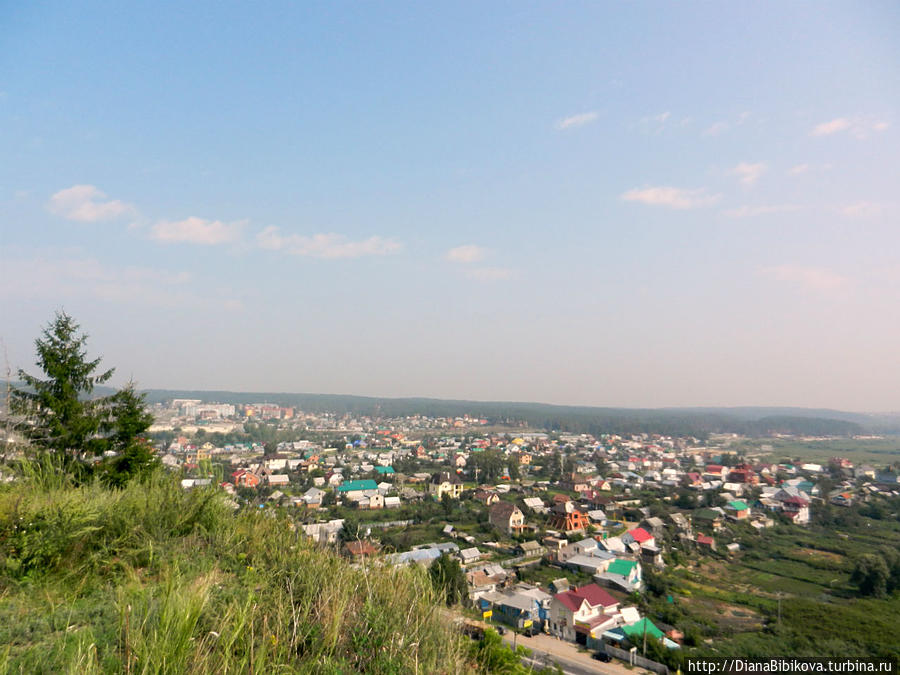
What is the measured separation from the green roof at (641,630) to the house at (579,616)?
1.64 ft

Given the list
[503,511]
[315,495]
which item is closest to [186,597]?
[503,511]

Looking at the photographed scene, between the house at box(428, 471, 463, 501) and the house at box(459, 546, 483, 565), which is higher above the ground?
the house at box(459, 546, 483, 565)

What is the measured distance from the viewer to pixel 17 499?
8.83 ft

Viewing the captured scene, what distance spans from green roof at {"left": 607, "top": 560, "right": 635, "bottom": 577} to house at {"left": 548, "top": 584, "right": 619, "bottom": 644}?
429cm

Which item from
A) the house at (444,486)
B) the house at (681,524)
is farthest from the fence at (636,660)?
the house at (444,486)

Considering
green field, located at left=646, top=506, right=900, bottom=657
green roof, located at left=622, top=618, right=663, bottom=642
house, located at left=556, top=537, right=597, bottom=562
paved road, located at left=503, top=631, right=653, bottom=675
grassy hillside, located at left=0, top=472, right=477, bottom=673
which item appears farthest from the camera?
house, located at left=556, top=537, right=597, bottom=562

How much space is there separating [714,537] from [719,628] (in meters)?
13.0

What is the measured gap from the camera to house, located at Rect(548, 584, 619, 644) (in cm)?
1228

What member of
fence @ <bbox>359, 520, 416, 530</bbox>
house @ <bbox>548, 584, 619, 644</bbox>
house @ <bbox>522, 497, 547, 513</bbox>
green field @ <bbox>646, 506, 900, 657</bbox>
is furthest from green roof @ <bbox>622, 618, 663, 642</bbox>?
house @ <bbox>522, 497, 547, 513</bbox>

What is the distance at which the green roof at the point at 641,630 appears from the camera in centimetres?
1180

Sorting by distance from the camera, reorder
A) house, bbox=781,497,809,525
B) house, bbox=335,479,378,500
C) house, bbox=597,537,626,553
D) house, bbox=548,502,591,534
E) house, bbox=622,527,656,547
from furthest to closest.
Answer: house, bbox=335,479,378,500
house, bbox=781,497,809,525
house, bbox=548,502,591,534
house, bbox=622,527,656,547
house, bbox=597,537,626,553

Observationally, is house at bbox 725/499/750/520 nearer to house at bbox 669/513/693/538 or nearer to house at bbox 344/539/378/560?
house at bbox 669/513/693/538

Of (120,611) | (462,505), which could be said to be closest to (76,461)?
(120,611)

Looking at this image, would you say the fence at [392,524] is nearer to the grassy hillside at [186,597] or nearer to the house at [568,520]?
the house at [568,520]
